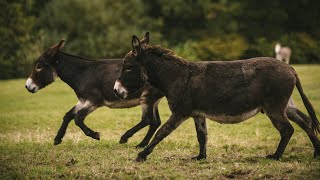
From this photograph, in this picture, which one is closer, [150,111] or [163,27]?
[150,111]

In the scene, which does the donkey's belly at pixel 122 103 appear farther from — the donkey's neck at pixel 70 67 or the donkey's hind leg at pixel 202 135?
the donkey's hind leg at pixel 202 135

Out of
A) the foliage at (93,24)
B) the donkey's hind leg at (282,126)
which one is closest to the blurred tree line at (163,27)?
the foliage at (93,24)

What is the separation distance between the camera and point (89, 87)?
11.4 metres

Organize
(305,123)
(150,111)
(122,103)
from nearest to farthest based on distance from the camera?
(305,123) < (150,111) < (122,103)

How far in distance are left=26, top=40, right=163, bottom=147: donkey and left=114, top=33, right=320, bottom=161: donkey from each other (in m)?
1.98

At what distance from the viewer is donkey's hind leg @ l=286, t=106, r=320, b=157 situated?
877cm

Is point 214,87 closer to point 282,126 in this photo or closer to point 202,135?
point 202,135

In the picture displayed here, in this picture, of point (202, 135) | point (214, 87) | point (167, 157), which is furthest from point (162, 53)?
point (167, 157)

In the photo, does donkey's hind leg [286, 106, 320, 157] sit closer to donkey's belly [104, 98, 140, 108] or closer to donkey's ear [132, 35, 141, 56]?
donkey's ear [132, 35, 141, 56]

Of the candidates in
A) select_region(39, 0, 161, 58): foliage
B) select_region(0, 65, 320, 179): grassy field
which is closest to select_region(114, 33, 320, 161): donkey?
select_region(0, 65, 320, 179): grassy field

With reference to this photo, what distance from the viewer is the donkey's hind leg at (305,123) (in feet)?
28.8

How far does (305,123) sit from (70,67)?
17.9 feet

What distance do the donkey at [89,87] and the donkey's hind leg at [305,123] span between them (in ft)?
9.67

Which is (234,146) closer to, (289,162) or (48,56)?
(289,162)
